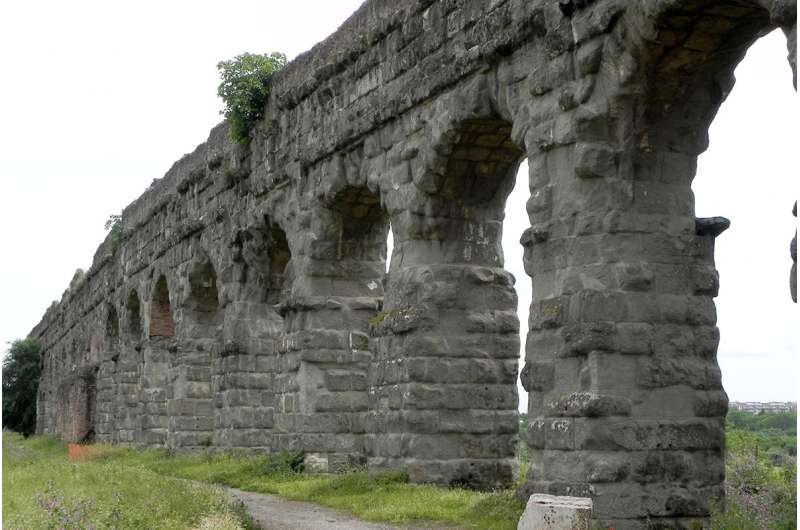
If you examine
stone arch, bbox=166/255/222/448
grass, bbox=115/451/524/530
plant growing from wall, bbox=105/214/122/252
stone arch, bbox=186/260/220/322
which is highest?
plant growing from wall, bbox=105/214/122/252

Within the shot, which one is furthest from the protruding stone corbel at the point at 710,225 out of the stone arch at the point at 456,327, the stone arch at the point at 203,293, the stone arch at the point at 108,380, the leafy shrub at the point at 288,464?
the stone arch at the point at 108,380

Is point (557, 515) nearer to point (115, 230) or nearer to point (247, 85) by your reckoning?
point (247, 85)

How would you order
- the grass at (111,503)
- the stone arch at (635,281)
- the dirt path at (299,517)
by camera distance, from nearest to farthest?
the grass at (111,503) < the stone arch at (635,281) < the dirt path at (299,517)

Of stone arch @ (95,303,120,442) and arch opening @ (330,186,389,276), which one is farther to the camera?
stone arch @ (95,303,120,442)

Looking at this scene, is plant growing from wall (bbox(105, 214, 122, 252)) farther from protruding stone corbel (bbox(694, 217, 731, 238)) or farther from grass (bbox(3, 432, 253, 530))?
protruding stone corbel (bbox(694, 217, 731, 238))

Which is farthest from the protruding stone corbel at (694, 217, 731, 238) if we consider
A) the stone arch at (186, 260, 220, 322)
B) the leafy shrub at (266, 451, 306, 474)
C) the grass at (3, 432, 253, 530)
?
the stone arch at (186, 260, 220, 322)

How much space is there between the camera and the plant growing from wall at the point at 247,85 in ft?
65.2

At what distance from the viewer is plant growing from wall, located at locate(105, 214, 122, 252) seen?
33094 millimetres

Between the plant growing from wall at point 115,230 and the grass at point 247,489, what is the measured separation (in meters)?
16.5

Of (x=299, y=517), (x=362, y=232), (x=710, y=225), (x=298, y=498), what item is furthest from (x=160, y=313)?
(x=710, y=225)

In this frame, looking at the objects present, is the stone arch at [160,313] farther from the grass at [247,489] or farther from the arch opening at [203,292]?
the grass at [247,489]

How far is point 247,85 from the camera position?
19.8 m

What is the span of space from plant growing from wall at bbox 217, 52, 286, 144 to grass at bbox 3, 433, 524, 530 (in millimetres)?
6076

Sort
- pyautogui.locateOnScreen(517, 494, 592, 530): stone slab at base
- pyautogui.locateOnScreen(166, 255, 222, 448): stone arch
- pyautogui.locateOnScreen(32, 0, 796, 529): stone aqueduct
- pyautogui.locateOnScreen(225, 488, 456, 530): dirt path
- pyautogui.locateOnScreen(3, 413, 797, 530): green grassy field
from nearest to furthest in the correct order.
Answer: pyautogui.locateOnScreen(517, 494, 592, 530): stone slab at base, pyautogui.locateOnScreen(3, 413, 797, 530): green grassy field, pyautogui.locateOnScreen(32, 0, 796, 529): stone aqueduct, pyautogui.locateOnScreen(225, 488, 456, 530): dirt path, pyautogui.locateOnScreen(166, 255, 222, 448): stone arch
